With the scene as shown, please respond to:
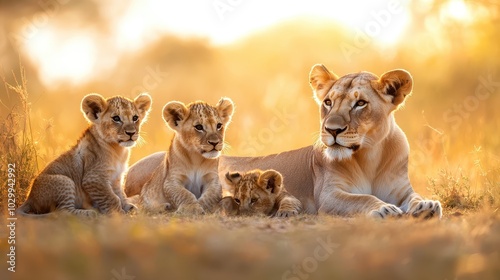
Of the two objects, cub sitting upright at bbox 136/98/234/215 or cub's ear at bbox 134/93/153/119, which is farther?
cub's ear at bbox 134/93/153/119

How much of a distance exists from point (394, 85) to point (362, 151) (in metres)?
0.63

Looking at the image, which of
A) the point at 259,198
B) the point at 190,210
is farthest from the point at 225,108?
the point at 190,210

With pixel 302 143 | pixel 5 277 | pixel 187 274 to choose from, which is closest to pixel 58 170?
pixel 5 277

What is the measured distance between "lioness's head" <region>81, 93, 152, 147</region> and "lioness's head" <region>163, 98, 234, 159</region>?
0.35 m

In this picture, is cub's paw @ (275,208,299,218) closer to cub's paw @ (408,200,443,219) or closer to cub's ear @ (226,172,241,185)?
cub's ear @ (226,172,241,185)

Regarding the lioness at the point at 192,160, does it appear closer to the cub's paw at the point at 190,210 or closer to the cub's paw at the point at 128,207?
the cub's paw at the point at 190,210

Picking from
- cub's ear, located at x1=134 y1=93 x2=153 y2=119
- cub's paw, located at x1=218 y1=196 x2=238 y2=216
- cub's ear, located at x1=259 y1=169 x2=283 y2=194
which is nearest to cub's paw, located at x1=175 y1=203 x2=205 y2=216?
cub's paw, located at x1=218 y1=196 x2=238 y2=216

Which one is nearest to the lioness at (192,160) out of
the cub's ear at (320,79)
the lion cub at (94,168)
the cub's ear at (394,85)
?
the lion cub at (94,168)

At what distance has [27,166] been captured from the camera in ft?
24.7

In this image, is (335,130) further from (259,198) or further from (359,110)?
(259,198)

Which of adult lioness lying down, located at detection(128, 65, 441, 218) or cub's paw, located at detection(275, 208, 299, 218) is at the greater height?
adult lioness lying down, located at detection(128, 65, 441, 218)

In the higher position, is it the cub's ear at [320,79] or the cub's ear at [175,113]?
the cub's ear at [320,79]

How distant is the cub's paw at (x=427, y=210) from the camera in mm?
6438

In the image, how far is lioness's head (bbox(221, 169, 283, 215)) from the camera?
6.99m
